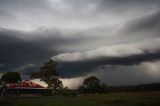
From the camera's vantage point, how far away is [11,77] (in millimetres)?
125938

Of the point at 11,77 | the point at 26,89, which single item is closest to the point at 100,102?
the point at 26,89

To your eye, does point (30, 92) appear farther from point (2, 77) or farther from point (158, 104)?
point (158, 104)

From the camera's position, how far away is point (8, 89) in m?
107

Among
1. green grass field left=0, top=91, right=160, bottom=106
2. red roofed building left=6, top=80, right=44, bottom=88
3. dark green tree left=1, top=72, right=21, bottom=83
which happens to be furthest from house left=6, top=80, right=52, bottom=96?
green grass field left=0, top=91, right=160, bottom=106

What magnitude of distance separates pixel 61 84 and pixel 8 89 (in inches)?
675

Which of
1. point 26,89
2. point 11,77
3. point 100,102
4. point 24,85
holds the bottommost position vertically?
point 100,102

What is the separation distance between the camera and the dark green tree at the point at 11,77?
126 metres

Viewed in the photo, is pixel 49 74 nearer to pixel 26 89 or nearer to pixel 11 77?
pixel 26 89

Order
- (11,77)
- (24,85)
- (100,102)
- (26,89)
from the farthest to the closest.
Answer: (11,77)
(26,89)
(24,85)
(100,102)

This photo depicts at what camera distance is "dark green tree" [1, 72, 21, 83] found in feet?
412

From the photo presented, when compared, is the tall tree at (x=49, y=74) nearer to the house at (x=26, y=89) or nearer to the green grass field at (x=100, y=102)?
the house at (x=26, y=89)

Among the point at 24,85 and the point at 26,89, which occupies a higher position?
the point at 24,85

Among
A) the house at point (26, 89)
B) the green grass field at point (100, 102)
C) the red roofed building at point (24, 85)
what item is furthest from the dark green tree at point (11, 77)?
the green grass field at point (100, 102)

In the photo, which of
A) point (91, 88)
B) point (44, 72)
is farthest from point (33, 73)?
point (91, 88)
